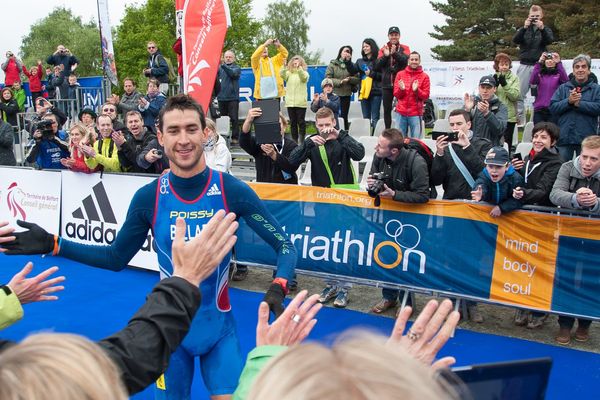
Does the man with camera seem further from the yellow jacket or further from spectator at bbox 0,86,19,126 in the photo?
spectator at bbox 0,86,19,126

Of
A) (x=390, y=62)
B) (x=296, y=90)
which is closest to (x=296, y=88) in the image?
(x=296, y=90)

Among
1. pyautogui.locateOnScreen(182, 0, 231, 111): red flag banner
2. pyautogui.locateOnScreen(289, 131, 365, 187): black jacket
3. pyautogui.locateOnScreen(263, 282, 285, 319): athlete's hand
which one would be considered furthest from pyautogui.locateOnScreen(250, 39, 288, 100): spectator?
pyautogui.locateOnScreen(263, 282, 285, 319): athlete's hand

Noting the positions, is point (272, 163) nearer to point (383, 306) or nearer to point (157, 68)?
point (383, 306)

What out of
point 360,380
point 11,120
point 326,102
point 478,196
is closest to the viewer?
point 360,380

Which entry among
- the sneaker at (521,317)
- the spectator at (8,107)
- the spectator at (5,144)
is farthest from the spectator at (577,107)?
the spectator at (8,107)

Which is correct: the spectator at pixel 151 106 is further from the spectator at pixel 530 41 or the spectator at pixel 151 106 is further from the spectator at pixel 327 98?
the spectator at pixel 530 41

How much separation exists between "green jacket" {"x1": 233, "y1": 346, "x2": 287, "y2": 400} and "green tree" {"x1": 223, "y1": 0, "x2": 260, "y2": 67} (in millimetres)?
62857

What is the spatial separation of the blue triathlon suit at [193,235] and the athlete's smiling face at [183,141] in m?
0.07

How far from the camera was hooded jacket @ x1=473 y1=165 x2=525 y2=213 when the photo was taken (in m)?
6.04

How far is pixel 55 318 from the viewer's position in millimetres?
6570

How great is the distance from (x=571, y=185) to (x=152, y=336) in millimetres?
5167

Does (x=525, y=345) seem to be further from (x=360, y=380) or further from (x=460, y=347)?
(x=360, y=380)

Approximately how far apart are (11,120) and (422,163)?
41.9ft

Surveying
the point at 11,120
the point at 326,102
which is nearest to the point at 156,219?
the point at 326,102
